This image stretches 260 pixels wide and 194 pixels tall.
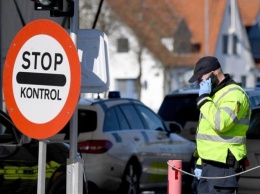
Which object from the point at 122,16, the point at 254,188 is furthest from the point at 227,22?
the point at 254,188

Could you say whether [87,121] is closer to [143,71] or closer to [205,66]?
[205,66]

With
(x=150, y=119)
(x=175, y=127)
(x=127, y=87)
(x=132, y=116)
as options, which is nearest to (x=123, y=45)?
(x=127, y=87)

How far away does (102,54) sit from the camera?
22.9 ft

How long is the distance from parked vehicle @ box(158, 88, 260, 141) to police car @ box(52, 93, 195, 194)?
954 millimetres

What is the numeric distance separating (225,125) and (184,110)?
29.0ft

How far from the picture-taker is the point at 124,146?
13.3 meters

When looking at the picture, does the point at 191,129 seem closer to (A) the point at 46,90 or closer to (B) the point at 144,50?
(A) the point at 46,90

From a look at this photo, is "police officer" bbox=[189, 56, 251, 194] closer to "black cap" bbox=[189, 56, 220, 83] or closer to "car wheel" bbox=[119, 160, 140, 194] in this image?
"black cap" bbox=[189, 56, 220, 83]

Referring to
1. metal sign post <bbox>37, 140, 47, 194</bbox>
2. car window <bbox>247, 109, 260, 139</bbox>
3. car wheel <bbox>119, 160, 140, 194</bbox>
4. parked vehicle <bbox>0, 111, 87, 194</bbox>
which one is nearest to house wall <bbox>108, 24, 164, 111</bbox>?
car wheel <bbox>119, 160, 140, 194</bbox>

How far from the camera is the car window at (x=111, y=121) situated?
1302cm

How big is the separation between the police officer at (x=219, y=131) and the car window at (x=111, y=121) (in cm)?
512

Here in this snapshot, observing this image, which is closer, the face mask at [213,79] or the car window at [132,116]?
the face mask at [213,79]

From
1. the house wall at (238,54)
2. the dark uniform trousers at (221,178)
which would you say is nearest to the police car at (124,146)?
the dark uniform trousers at (221,178)

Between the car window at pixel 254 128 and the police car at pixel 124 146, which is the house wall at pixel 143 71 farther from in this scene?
the car window at pixel 254 128
